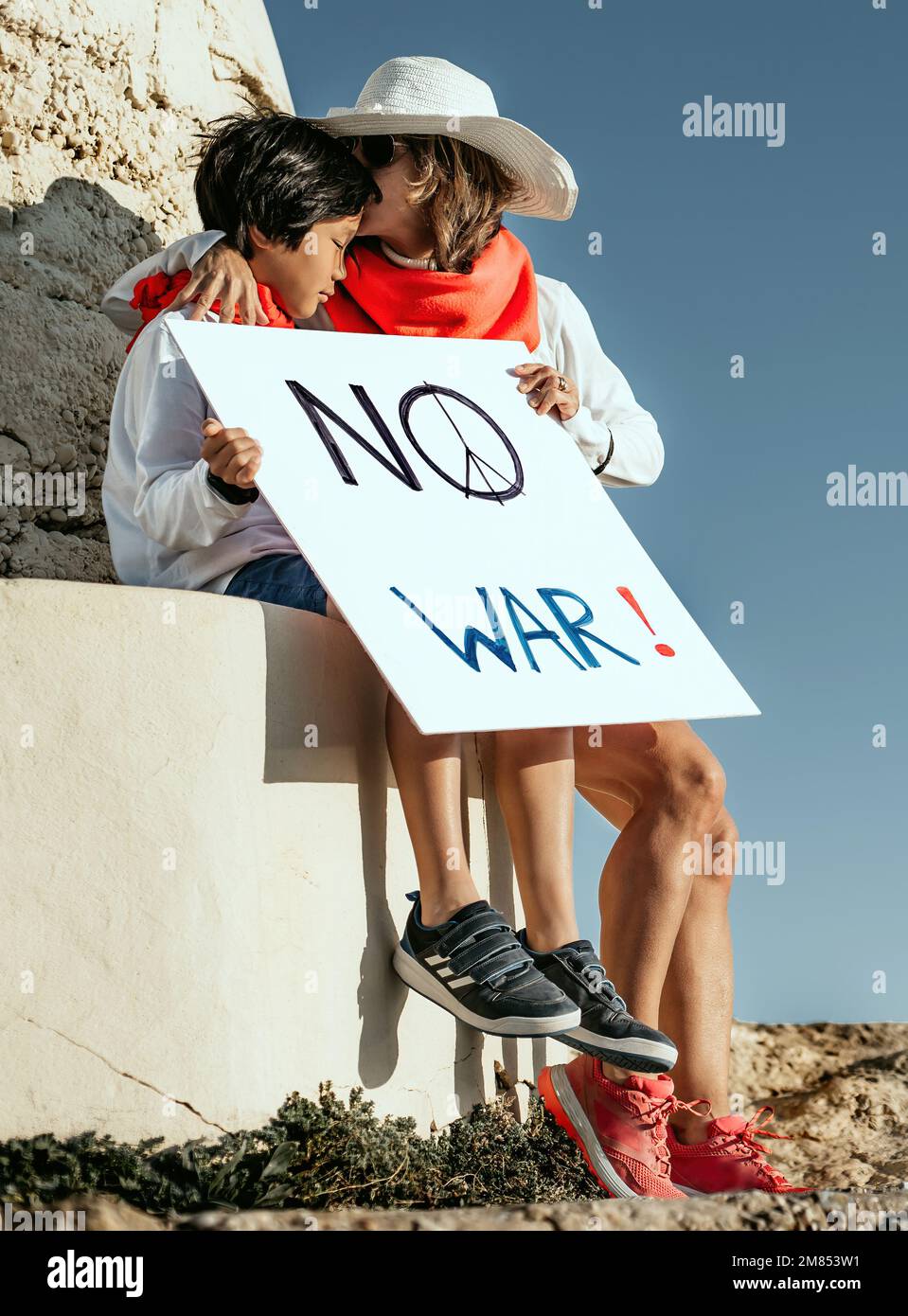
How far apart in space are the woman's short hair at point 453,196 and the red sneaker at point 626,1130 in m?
1.50

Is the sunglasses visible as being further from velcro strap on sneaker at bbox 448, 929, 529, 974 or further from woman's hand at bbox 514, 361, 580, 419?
velcro strap on sneaker at bbox 448, 929, 529, 974

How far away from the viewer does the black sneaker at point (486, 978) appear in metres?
1.88

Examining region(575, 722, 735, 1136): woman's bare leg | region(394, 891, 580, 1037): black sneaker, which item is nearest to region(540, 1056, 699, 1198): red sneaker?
region(575, 722, 735, 1136): woman's bare leg

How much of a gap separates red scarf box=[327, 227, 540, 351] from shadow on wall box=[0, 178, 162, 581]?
83 centimetres

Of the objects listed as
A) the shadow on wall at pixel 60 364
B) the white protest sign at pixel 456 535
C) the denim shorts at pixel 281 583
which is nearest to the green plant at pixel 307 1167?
the white protest sign at pixel 456 535

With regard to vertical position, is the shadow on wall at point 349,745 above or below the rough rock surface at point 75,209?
below

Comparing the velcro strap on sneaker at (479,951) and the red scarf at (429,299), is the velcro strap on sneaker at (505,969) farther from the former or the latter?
the red scarf at (429,299)

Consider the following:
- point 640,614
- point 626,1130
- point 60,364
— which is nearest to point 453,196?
point 640,614

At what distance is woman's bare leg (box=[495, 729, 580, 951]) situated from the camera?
2070 mm

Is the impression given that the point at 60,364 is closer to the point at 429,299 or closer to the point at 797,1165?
the point at 429,299

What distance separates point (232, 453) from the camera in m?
1.97

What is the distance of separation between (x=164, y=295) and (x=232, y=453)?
0.58 metres
